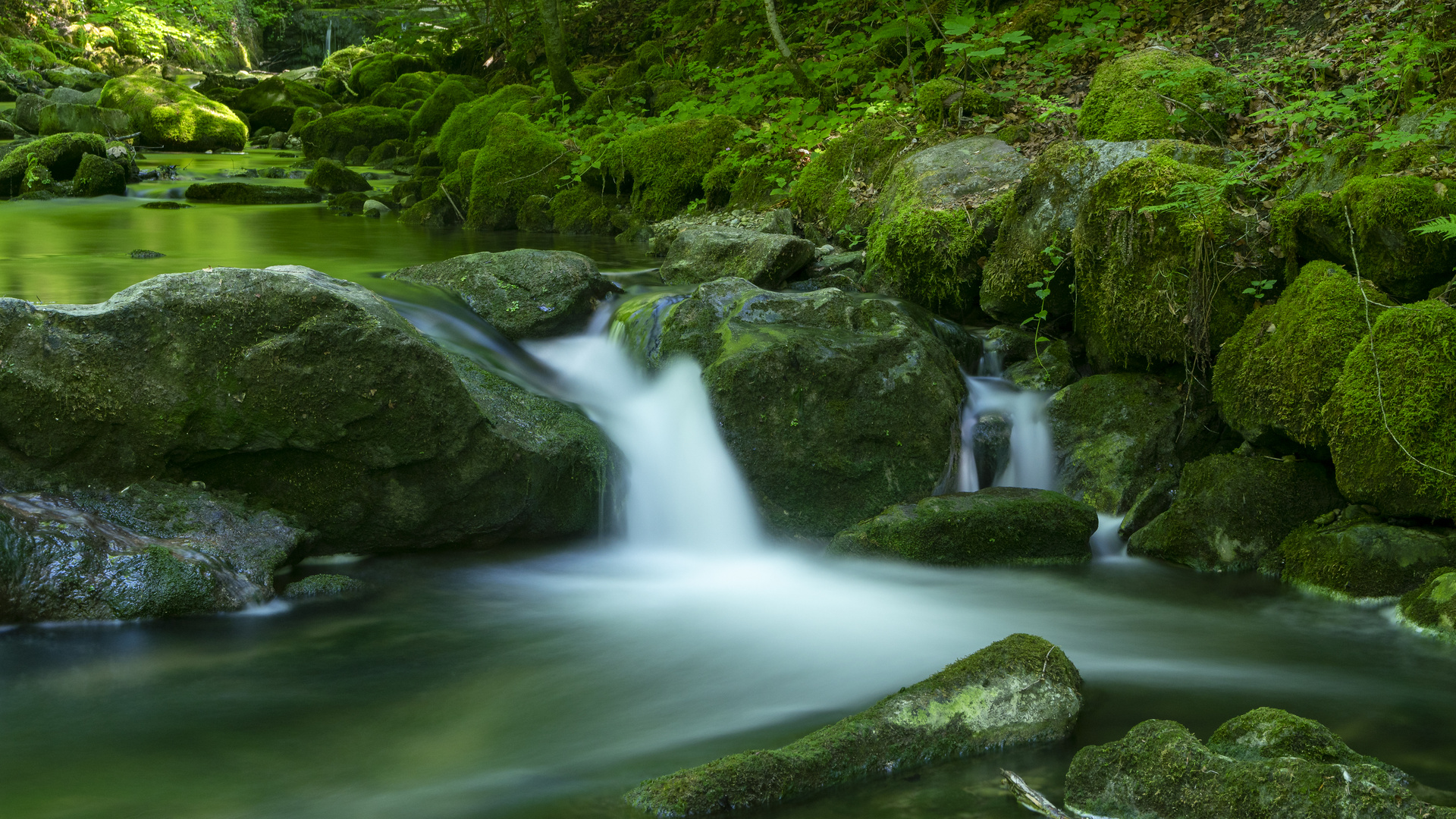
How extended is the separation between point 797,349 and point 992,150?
3462 millimetres

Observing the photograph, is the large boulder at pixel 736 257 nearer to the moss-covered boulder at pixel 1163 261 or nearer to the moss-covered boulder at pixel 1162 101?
the moss-covered boulder at pixel 1163 261

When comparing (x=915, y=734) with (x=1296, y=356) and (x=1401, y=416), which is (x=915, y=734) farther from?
(x=1296, y=356)

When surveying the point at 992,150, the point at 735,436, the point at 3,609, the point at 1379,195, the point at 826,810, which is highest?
the point at 992,150

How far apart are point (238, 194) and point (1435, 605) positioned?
1432 centimetres

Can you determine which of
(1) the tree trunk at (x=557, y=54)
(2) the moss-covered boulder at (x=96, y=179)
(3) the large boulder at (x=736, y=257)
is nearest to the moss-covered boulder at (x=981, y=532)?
(3) the large boulder at (x=736, y=257)

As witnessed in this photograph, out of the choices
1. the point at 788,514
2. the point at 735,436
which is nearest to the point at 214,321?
the point at 735,436

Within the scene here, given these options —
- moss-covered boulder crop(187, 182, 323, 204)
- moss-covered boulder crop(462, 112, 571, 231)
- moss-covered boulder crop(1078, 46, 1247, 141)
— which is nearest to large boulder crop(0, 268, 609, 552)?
moss-covered boulder crop(1078, 46, 1247, 141)

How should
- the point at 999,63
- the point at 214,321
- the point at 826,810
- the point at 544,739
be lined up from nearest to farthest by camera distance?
the point at 826,810
the point at 544,739
the point at 214,321
the point at 999,63

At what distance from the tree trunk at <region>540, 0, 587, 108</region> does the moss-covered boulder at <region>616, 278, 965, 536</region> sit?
1080cm

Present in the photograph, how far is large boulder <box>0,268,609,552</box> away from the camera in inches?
175

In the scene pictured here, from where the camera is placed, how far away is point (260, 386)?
185 inches

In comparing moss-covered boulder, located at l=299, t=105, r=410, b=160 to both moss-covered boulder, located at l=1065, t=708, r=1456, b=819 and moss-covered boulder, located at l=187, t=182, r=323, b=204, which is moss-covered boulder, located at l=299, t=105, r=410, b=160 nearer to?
moss-covered boulder, located at l=187, t=182, r=323, b=204

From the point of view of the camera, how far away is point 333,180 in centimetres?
1485

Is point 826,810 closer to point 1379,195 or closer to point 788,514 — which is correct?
point 788,514
